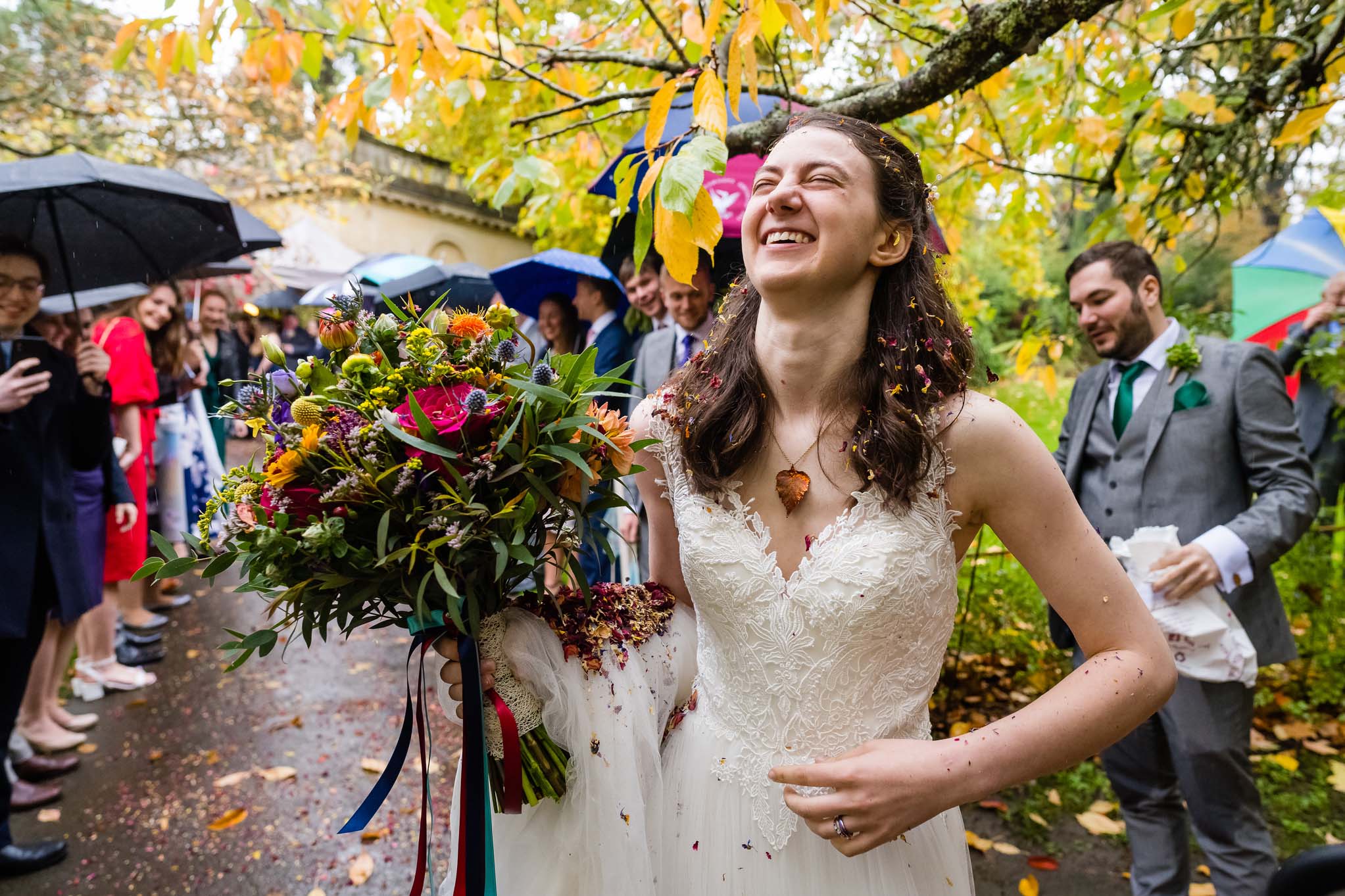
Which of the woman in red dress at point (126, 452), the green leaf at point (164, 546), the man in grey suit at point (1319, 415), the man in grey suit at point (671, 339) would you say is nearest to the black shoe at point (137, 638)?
the woman in red dress at point (126, 452)

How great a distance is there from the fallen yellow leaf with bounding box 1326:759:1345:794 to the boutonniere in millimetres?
2445

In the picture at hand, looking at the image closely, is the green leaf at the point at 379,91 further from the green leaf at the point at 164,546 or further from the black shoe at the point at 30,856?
the black shoe at the point at 30,856

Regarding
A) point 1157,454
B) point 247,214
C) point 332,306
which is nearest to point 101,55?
point 247,214

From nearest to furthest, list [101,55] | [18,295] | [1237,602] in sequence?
1. [1237,602]
2. [18,295]
3. [101,55]

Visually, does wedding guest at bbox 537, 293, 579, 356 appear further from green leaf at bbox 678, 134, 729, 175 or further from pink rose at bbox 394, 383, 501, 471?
pink rose at bbox 394, 383, 501, 471

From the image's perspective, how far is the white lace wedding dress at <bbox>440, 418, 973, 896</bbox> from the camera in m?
1.51

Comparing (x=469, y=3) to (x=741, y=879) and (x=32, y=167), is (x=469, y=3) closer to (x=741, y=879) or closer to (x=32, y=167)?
(x=32, y=167)

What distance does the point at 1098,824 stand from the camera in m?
3.59

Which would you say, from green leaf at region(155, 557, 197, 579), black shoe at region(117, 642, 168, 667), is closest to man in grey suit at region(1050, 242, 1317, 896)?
green leaf at region(155, 557, 197, 579)

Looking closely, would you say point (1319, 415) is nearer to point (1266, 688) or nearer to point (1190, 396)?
point (1266, 688)

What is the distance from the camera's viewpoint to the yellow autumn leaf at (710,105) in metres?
1.75

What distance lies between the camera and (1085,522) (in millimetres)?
1450

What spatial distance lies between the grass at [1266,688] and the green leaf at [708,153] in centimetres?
236

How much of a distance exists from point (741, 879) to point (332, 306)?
140 cm
